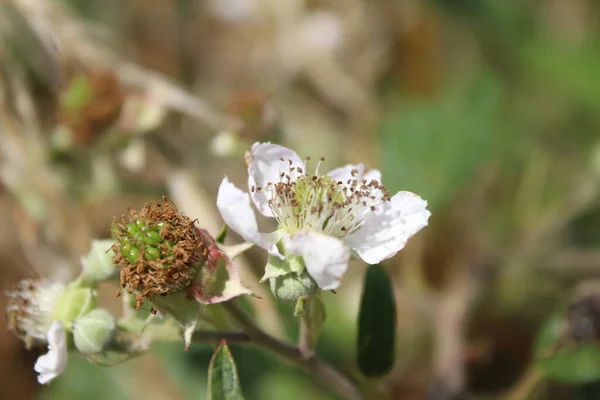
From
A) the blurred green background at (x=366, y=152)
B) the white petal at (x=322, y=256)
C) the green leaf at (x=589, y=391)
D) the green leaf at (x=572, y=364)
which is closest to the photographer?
the white petal at (x=322, y=256)

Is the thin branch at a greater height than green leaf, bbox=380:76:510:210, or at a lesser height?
lesser

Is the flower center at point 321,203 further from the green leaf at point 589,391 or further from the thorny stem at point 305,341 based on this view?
the green leaf at point 589,391

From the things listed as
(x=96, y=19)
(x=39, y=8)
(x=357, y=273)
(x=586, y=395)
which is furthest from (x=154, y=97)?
(x=586, y=395)

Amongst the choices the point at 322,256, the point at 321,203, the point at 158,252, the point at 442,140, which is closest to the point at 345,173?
the point at 321,203

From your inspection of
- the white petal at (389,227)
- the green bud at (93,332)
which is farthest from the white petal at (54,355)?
the white petal at (389,227)

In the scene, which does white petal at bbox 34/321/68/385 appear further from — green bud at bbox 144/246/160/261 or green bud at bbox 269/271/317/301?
green bud at bbox 269/271/317/301

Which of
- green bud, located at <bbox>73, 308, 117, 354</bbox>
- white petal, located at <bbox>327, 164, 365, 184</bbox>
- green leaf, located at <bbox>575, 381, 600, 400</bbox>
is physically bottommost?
green bud, located at <bbox>73, 308, 117, 354</bbox>

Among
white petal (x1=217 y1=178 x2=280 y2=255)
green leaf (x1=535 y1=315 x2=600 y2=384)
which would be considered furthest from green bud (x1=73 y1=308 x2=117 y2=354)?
green leaf (x1=535 y1=315 x2=600 y2=384)
